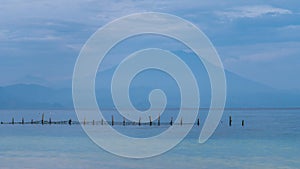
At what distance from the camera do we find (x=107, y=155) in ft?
106

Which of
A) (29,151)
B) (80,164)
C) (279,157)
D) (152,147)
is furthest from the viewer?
(152,147)

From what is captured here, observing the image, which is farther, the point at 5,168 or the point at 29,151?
the point at 29,151

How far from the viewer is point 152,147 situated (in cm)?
3691

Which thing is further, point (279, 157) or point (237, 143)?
point (237, 143)

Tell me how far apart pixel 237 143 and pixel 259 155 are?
8.41 metres

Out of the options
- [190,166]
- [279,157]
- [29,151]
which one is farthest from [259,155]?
[29,151]

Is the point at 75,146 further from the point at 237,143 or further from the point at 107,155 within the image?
the point at 237,143

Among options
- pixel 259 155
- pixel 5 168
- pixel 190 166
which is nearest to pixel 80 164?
pixel 5 168

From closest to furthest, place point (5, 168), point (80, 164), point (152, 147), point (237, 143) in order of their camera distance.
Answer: point (5, 168)
point (80, 164)
point (152, 147)
point (237, 143)

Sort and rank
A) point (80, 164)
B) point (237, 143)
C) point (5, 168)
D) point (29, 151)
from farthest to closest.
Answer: point (237, 143) < point (29, 151) < point (80, 164) < point (5, 168)

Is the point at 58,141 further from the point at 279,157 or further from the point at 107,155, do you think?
the point at 279,157

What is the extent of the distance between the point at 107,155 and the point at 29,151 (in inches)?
234

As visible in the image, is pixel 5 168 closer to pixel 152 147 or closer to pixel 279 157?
pixel 152 147

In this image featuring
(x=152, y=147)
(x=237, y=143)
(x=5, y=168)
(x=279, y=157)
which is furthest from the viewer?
(x=237, y=143)
